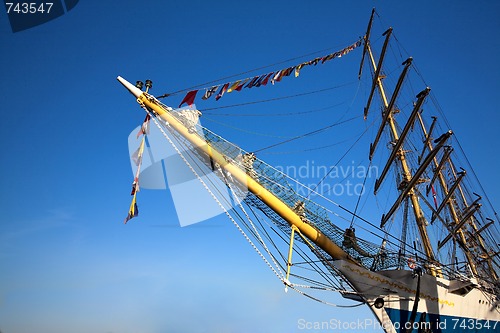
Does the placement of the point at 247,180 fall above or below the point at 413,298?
above

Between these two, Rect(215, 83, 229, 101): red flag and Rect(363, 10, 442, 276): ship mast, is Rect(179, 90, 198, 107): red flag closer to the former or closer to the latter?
Rect(215, 83, 229, 101): red flag

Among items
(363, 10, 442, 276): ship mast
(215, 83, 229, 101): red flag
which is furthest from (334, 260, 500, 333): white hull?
(215, 83, 229, 101): red flag

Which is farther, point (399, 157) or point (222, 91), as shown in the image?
point (399, 157)

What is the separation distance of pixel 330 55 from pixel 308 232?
10010mm

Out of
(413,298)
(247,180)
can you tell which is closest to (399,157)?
(413,298)

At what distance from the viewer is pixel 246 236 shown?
36.7ft

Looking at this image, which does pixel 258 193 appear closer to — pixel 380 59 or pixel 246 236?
pixel 246 236

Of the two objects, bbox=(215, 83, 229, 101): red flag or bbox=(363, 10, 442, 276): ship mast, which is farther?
bbox=(363, 10, 442, 276): ship mast

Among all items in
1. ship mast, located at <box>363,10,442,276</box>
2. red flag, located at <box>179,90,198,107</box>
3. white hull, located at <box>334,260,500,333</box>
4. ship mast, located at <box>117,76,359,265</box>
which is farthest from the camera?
ship mast, located at <box>363,10,442,276</box>

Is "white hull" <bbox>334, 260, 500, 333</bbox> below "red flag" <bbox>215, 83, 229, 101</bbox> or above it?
below

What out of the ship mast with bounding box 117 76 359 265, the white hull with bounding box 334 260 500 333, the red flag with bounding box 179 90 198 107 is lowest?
the white hull with bounding box 334 260 500 333

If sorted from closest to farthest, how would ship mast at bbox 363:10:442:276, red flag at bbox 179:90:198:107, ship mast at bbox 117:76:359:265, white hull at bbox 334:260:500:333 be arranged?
ship mast at bbox 117:76:359:265 < white hull at bbox 334:260:500:333 < red flag at bbox 179:90:198:107 < ship mast at bbox 363:10:442:276

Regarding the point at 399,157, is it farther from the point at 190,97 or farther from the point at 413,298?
the point at 190,97

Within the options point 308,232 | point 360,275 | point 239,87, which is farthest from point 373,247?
point 239,87
